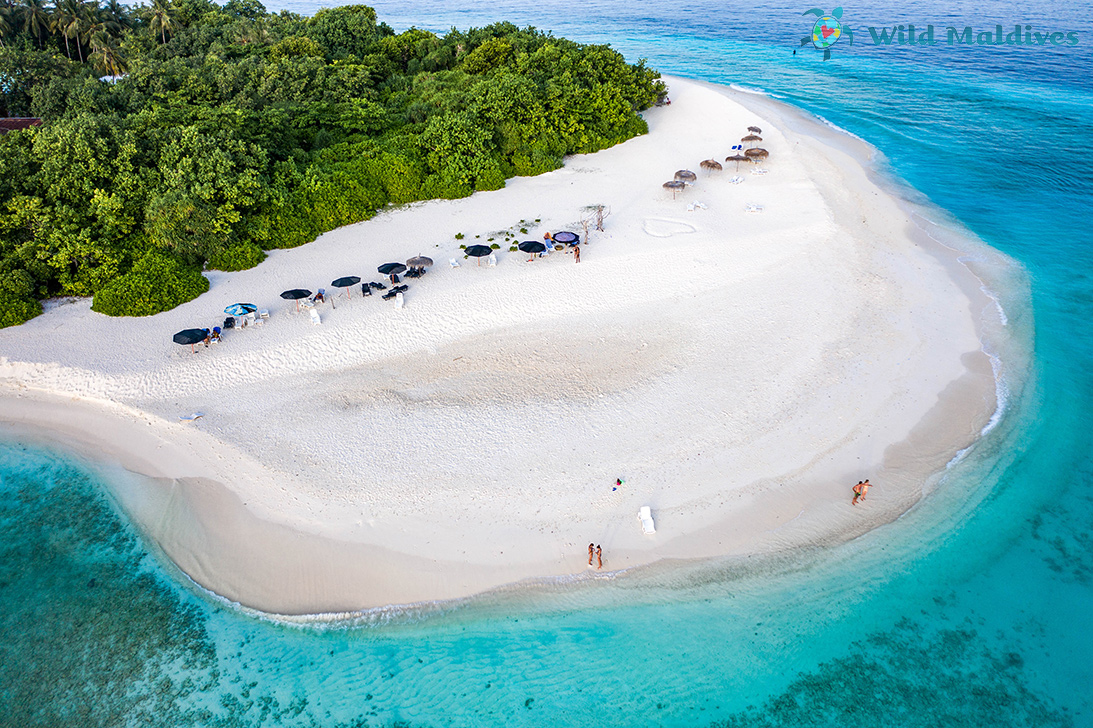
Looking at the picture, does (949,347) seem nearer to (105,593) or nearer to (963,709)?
(963,709)

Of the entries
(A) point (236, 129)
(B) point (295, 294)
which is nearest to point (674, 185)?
(B) point (295, 294)

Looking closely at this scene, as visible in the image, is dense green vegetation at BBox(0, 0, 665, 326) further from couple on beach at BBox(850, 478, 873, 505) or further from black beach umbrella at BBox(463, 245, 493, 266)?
couple on beach at BBox(850, 478, 873, 505)

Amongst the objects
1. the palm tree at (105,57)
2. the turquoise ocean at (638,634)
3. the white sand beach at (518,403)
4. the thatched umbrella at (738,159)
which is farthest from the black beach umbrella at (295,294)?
the palm tree at (105,57)

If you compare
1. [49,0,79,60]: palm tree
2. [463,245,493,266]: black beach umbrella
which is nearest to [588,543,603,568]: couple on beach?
[463,245,493,266]: black beach umbrella

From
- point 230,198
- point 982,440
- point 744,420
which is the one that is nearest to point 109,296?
point 230,198

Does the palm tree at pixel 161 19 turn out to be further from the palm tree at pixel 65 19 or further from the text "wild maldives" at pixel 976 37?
the text "wild maldives" at pixel 976 37
